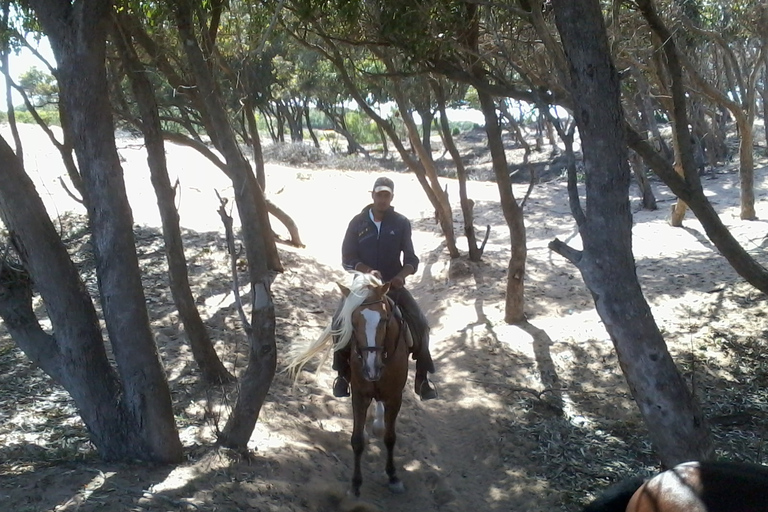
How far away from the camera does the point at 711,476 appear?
3.30 meters

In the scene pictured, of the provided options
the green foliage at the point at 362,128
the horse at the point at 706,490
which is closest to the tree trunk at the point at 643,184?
the horse at the point at 706,490

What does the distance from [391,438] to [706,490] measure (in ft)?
11.6

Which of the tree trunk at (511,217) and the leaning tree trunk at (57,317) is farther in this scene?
the tree trunk at (511,217)

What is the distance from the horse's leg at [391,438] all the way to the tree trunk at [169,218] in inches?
85.9

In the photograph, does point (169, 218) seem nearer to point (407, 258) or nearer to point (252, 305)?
point (252, 305)

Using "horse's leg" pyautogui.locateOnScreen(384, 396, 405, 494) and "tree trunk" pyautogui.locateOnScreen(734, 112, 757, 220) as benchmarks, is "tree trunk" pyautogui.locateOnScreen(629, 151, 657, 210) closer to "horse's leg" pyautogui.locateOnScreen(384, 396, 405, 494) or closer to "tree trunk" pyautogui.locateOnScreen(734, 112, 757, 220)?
"tree trunk" pyautogui.locateOnScreen(734, 112, 757, 220)

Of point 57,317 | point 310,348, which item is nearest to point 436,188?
point 310,348

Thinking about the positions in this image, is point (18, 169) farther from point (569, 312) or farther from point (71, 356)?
point (569, 312)

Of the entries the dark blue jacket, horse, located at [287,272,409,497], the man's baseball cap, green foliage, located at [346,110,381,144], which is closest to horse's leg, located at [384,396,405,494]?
horse, located at [287,272,409,497]

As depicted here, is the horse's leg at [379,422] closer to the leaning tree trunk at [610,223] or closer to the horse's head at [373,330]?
the horse's head at [373,330]

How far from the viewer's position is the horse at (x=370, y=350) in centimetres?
567

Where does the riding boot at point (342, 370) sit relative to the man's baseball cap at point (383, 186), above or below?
below

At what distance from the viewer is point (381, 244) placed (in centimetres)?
691

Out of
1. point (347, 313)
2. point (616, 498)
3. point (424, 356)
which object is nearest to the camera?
point (616, 498)
